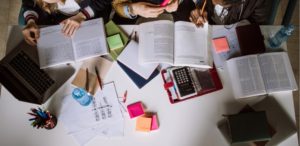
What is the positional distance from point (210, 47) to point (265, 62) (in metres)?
0.25

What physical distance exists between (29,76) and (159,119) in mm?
613

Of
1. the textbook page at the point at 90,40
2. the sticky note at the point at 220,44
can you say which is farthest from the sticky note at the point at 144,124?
the sticky note at the point at 220,44

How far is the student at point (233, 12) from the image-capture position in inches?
59.4

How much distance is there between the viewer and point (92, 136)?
4.60ft

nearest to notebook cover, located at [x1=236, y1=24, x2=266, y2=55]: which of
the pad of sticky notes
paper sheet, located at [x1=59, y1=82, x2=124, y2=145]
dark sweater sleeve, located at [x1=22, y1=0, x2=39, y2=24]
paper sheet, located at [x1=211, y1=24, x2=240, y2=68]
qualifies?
paper sheet, located at [x1=211, y1=24, x2=240, y2=68]

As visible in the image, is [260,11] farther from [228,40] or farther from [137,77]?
[137,77]

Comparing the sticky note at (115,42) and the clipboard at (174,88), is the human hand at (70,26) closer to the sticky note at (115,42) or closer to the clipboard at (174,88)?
the sticky note at (115,42)

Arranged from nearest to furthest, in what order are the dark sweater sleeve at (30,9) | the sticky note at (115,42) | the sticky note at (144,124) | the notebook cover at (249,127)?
the notebook cover at (249,127), the sticky note at (144,124), the sticky note at (115,42), the dark sweater sleeve at (30,9)

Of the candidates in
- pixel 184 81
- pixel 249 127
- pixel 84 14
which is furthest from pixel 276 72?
pixel 84 14

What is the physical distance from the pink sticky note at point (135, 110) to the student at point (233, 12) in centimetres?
47

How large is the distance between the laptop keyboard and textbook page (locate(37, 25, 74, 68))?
0.14ft

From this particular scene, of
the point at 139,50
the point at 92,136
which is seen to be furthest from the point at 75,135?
the point at 139,50

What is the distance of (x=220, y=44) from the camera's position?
4.88 feet

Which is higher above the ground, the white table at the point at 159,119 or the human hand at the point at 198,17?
the human hand at the point at 198,17
